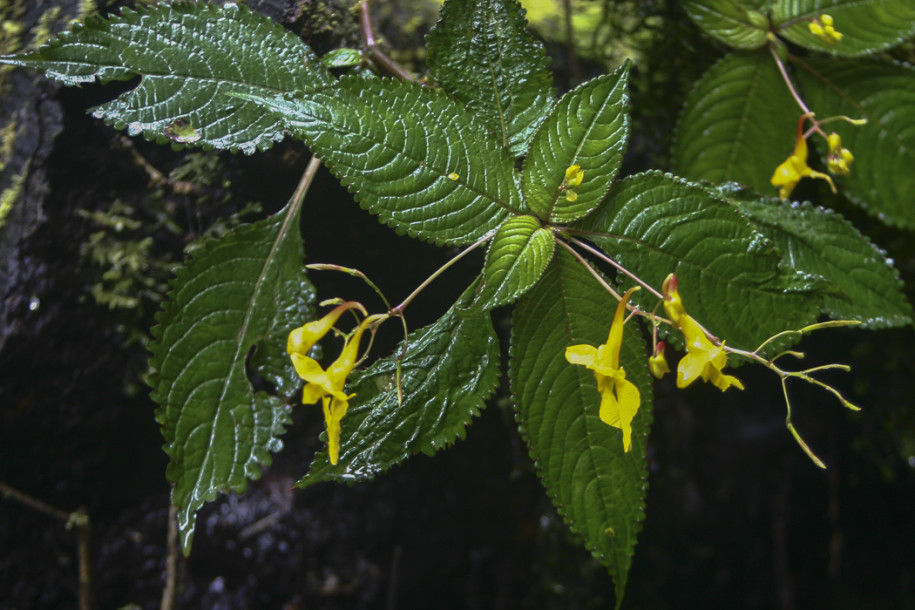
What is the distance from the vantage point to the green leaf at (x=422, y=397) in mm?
807

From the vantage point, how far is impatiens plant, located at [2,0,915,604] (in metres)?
0.77

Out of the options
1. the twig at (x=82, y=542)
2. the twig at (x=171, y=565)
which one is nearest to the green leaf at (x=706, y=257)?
the twig at (x=171, y=565)

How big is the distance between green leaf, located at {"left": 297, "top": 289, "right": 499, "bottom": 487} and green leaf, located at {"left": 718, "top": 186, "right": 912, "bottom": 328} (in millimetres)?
516

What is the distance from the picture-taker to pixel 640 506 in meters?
0.84

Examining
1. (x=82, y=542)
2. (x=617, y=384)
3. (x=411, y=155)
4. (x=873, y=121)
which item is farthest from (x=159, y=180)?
(x=873, y=121)

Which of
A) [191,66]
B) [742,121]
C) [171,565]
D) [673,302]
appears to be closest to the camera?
[673,302]

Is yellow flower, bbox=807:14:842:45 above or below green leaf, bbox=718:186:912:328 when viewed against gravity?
above

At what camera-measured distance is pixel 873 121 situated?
112 centimetres

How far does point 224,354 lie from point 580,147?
A: 24.0 inches

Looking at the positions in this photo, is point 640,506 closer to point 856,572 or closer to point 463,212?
point 463,212

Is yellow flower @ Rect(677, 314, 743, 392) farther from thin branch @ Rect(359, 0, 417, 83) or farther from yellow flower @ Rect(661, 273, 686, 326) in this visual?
thin branch @ Rect(359, 0, 417, 83)

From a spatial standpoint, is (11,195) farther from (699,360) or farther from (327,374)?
(699,360)

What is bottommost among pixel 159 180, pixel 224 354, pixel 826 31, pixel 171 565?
pixel 171 565

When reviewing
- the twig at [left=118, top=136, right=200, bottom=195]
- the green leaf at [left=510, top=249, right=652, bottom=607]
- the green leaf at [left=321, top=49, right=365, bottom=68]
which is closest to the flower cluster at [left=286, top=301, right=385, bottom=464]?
the green leaf at [left=510, top=249, right=652, bottom=607]
